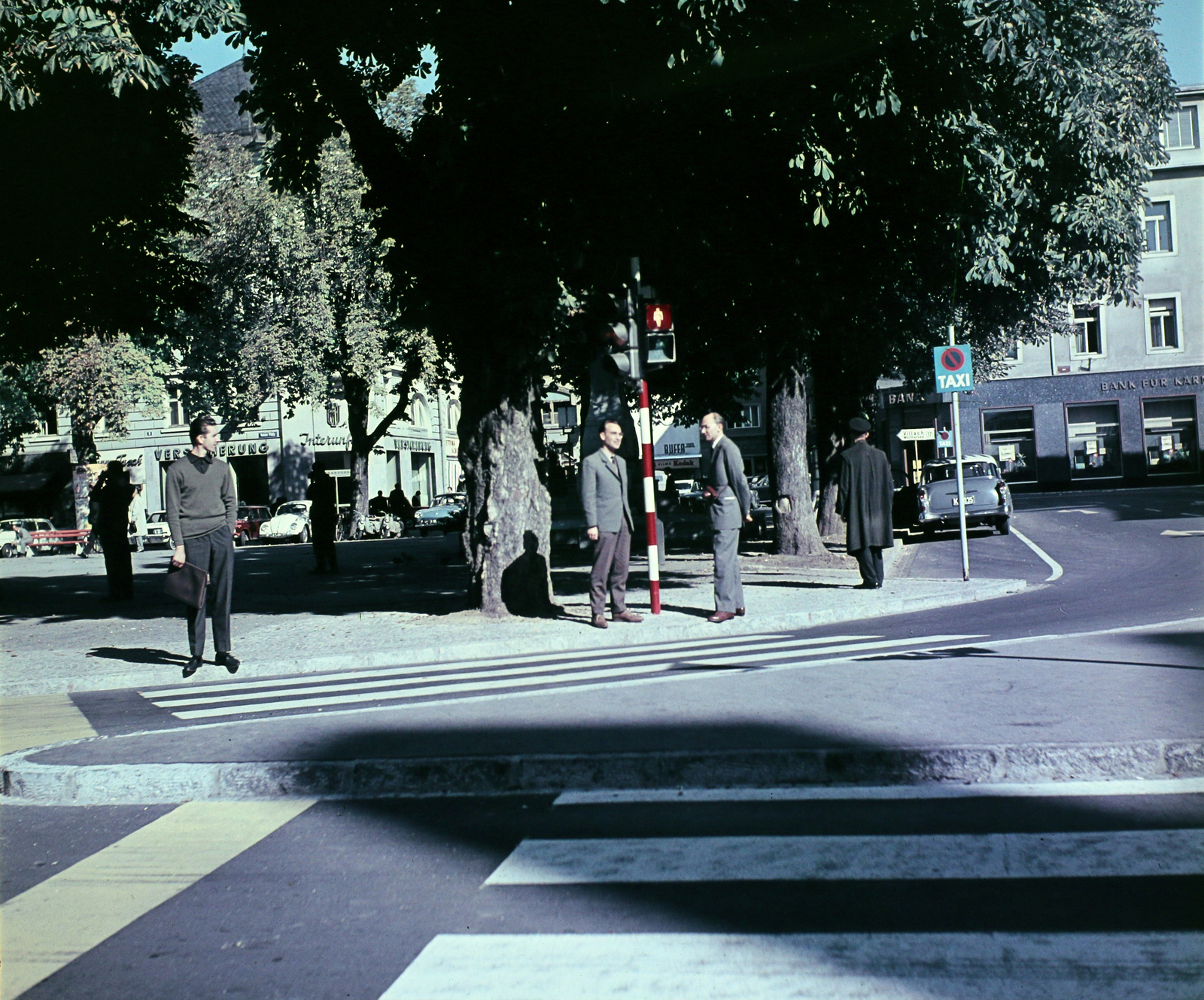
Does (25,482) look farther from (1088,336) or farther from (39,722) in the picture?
(39,722)

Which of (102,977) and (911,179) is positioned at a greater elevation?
(911,179)

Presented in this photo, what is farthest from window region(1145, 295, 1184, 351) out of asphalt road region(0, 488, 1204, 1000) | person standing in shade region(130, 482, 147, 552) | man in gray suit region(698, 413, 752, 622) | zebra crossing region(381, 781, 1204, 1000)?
zebra crossing region(381, 781, 1204, 1000)

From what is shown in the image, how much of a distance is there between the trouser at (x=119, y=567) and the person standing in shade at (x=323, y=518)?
4.18 m

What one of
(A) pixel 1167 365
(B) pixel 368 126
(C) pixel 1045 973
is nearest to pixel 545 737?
(C) pixel 1045 973

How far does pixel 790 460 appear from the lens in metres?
21.0

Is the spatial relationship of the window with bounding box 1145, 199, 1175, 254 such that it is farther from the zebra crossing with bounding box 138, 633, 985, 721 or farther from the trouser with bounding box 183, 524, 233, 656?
the trouser with bounding box 183, 524, 233, 656

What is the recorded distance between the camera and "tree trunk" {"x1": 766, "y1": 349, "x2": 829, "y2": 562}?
20266 millimetres

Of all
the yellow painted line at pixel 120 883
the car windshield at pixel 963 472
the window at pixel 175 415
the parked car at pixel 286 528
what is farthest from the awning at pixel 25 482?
the yellow painted line at pixel 120 883

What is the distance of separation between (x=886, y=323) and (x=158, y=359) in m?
32.5

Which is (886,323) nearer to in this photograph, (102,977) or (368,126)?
(368,126)

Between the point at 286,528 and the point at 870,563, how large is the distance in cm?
3316

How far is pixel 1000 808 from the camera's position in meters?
4.78

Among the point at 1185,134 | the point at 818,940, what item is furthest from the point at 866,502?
the point at 1185,134

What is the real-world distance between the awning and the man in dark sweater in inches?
2065
